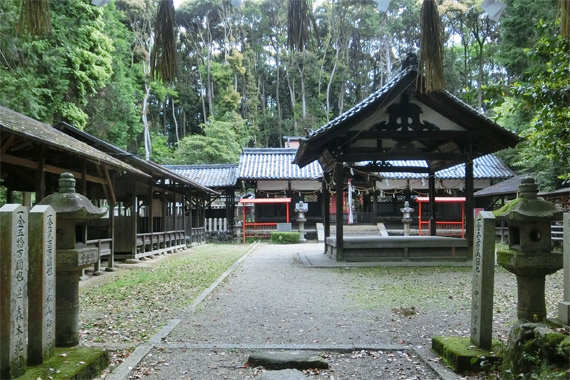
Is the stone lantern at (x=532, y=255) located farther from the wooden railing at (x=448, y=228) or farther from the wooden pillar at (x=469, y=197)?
the wooden railing at (x=448, y=228)

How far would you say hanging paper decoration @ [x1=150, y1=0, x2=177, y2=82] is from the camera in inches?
110

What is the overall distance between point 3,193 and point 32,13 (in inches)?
753

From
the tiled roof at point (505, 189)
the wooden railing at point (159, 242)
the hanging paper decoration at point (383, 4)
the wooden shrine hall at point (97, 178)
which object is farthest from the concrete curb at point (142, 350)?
the tiled roof at point (505, 189)

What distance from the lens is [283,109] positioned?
147 feet

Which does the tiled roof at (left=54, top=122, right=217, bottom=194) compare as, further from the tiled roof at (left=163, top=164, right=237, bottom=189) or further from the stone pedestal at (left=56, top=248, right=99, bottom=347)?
the tiled roof at (left=163, top=164, right=237, bottom=189)

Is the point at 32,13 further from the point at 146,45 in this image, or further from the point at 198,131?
the point at 198,131

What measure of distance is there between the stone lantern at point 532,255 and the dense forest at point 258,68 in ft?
5.66

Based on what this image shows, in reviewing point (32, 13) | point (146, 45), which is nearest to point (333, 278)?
point (32, 13)

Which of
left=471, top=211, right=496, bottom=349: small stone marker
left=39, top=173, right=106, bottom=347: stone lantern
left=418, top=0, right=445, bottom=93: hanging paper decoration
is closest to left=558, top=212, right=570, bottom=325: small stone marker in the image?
left=471, top=211, right=496, bottom=349: small stone marker

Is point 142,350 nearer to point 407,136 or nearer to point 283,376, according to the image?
point 283,376

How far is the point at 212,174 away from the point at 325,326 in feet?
77.3

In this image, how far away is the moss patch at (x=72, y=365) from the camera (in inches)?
142

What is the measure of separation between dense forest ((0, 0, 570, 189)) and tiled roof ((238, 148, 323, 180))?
4.22m

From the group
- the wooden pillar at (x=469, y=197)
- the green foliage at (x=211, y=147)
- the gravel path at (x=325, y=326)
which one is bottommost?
the gravel path at (x=325, y=326)
